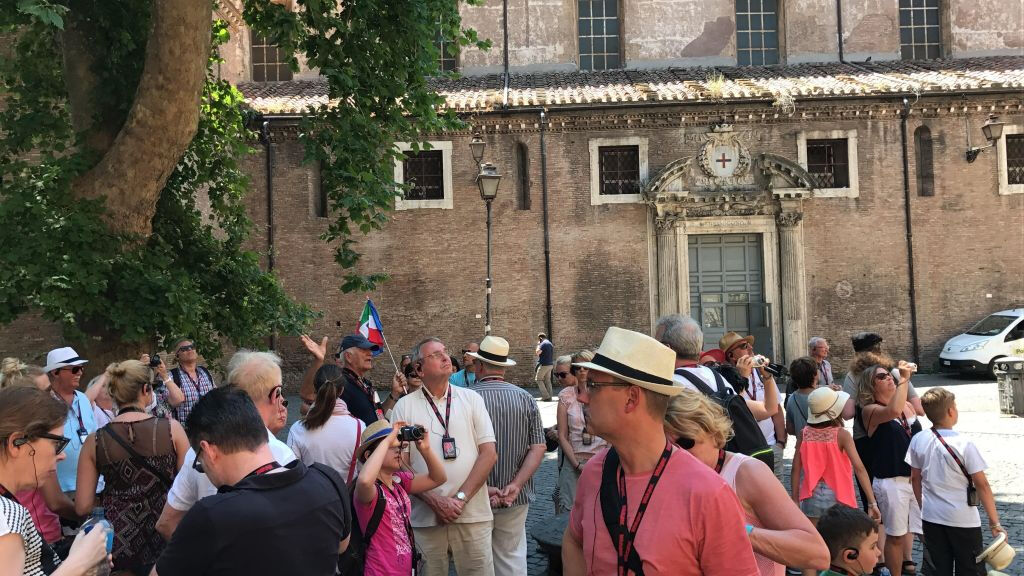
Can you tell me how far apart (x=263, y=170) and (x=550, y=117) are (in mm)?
7186

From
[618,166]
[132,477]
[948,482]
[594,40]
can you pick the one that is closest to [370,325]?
[132,477]

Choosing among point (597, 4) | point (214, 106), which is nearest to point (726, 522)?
point (214, 106)

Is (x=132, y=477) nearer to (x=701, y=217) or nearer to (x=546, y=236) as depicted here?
(x=546, y=236)

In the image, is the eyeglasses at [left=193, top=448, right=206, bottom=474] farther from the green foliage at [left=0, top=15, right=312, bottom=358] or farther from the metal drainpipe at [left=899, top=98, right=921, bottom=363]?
the metal drainpipe at [left=899, top=98, right=921, bottom=363]

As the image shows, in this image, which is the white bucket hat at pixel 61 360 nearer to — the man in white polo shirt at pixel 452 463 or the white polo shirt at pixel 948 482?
the man in white polo shirt at pixel 452 463

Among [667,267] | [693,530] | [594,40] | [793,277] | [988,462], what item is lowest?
[988,462]

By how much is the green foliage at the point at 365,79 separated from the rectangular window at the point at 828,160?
14.5 meters

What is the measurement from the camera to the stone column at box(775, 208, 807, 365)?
2242cm

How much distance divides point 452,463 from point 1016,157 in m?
22.0

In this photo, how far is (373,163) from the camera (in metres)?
10.4

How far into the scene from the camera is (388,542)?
4.27 metres

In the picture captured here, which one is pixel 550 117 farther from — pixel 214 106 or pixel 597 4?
pixel 214 106

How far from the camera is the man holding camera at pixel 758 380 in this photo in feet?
19.7

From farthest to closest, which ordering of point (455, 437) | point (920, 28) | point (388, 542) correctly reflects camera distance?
point (920, 28), point (455, 437), point (388, 542)
